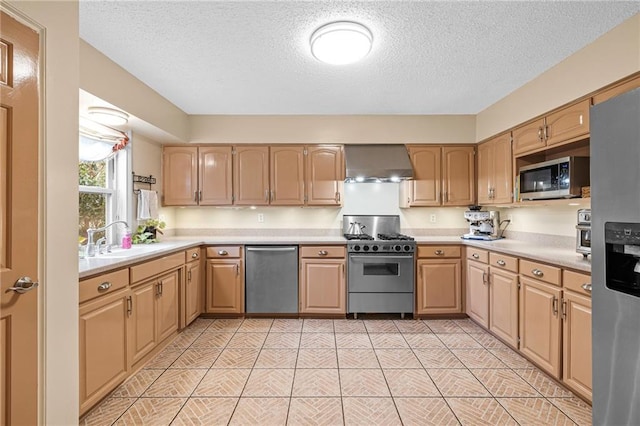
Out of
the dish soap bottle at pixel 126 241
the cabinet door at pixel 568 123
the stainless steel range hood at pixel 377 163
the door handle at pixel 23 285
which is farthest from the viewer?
the stainless steel range hood at pixel 377 163

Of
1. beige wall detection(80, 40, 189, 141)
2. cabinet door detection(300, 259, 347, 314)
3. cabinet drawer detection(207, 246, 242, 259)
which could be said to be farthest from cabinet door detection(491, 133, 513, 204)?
beige wall detection(80, 40, 189, 141)

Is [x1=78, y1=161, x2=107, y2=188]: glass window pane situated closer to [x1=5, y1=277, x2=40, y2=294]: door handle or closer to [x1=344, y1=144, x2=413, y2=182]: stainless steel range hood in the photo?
[x1=5, y1=277, x2=40, y2=294]: door handle

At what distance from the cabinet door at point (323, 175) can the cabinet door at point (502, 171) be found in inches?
69.8

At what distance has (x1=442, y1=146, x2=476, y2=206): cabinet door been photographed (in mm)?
3777

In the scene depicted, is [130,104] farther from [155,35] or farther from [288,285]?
[288,285]

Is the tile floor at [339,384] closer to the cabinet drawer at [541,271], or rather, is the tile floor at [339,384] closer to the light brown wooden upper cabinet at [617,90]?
the cabinet drawer at [541,271]

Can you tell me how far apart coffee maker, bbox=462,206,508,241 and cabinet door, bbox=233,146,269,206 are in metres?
2.55

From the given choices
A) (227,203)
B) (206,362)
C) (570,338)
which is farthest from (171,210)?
(570,338)

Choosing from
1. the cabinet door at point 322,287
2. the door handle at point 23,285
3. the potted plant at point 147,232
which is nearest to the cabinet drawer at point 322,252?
the cabinet door at point 322,287

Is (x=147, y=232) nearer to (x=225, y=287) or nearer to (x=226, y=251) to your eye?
(x=226, y=251)

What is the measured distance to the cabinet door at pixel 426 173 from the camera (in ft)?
12.4

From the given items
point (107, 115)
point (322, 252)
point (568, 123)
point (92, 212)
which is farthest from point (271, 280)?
point (568, 123)

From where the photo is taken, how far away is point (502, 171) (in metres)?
3.25

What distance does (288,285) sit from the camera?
3.47 m
